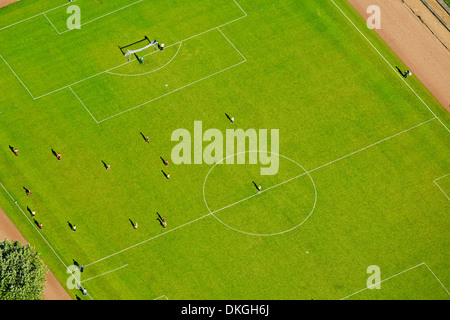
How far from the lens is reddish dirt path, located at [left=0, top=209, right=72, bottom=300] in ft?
515

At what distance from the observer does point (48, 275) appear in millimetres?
159250

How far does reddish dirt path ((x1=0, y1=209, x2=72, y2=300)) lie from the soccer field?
3.03 feet

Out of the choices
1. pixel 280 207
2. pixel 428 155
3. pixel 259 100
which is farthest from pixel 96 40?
pixel 428 155

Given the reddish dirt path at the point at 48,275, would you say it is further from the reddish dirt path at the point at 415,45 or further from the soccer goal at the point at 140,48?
the reddish dirt path at the point at 415,45

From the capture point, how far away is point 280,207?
166375mm

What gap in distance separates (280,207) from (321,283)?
44.2 feet

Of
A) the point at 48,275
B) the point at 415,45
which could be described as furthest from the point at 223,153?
the point at 415,45

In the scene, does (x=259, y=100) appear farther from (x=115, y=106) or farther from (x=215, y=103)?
(x=115, y=106)

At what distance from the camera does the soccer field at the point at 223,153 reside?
160500 mm

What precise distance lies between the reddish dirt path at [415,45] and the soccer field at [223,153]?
1.98m

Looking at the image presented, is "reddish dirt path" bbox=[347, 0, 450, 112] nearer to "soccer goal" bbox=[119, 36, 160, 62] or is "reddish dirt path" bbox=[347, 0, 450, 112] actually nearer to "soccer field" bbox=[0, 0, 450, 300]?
"soccer field" bbox=[0, 0, 450, 300]

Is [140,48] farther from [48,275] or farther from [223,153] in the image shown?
[48,275]

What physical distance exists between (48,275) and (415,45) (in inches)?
2762

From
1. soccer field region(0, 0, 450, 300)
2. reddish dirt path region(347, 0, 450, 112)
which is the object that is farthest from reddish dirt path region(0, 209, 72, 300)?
reddish dirt path region(347, 0, 450, 112)
